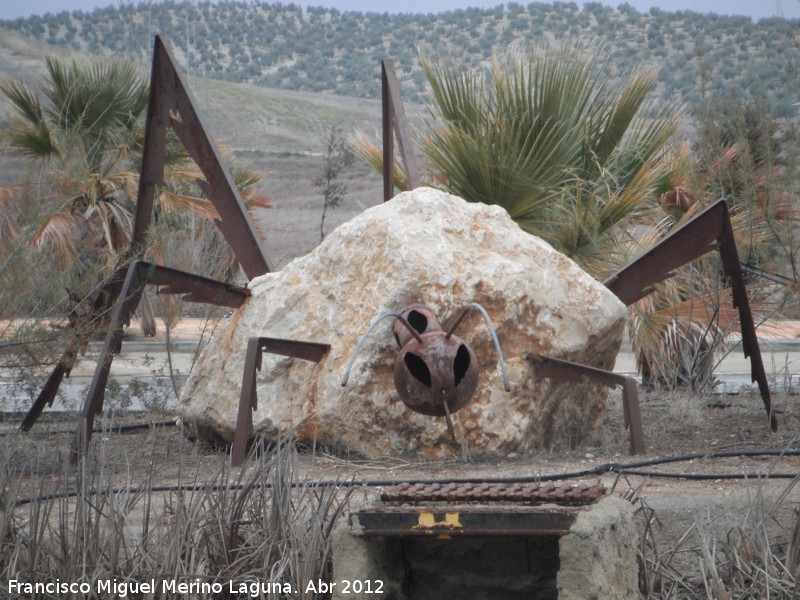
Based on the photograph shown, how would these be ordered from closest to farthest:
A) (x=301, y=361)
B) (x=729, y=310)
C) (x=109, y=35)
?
(x=301, y=361) < (x=729, y=310) < (x=109, y=35)

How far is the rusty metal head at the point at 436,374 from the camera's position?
550 centimetres

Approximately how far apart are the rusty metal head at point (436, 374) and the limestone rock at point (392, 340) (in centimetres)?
39

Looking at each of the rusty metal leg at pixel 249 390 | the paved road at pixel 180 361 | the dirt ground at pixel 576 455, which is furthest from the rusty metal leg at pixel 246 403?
the paved road at pixel 180 361

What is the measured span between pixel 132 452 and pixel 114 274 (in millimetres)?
1236

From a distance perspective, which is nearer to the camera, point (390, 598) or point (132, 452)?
point (390, 598)

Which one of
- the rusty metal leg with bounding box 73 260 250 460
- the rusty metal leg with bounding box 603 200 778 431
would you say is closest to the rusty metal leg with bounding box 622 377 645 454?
the rusty metal leg with bounding box 603 200 778 431

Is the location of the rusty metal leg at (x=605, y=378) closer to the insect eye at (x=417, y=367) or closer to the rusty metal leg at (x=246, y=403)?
the insect eye at (x=417, y=367)

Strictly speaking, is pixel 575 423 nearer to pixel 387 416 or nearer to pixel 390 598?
pixel 387 416

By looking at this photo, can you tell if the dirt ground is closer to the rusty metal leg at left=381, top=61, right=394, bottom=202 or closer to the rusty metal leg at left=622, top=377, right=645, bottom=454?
the rusty metal leg at left=622, top=377, right=645, bottom=454

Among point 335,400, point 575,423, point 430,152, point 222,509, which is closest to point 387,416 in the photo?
point 335,400

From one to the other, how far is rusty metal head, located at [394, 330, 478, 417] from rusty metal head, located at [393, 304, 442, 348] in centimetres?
10

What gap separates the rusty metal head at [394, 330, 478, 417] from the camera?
18.0ft

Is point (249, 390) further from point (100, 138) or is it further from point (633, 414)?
point (100, 138)

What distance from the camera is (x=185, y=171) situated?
Result: 1255 centimetres
